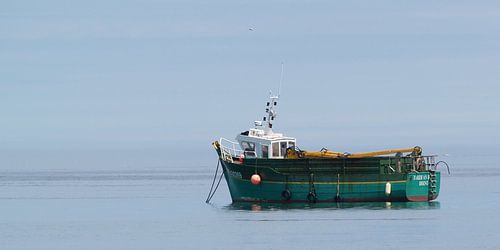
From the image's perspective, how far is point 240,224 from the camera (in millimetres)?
64438

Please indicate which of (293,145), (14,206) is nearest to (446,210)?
(293,145)

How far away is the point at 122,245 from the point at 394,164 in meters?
22.0

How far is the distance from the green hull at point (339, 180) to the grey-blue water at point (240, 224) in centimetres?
73

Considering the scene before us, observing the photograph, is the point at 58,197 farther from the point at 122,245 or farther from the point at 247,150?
the point at 122,245

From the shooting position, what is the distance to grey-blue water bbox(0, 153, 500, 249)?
183 feet

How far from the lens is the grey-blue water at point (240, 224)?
5588cm

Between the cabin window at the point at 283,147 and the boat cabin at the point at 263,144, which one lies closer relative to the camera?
the boat cabin at the point at 263,144

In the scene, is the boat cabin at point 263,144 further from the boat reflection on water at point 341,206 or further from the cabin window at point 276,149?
Answer: the boat reflection on water at point 341,206

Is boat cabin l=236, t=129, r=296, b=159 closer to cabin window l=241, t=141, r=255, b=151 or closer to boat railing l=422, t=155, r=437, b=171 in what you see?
cabin window l=241, t=141, r=255, b=151

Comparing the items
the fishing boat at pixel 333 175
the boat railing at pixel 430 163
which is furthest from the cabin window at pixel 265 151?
the boat railing at pixel 430 163

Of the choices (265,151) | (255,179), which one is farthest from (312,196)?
(265,151)

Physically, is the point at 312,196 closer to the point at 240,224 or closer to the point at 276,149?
the point at 276,149

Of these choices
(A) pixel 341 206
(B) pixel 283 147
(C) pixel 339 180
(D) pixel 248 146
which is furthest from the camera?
(D) pixel 248 146

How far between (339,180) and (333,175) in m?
0.46
